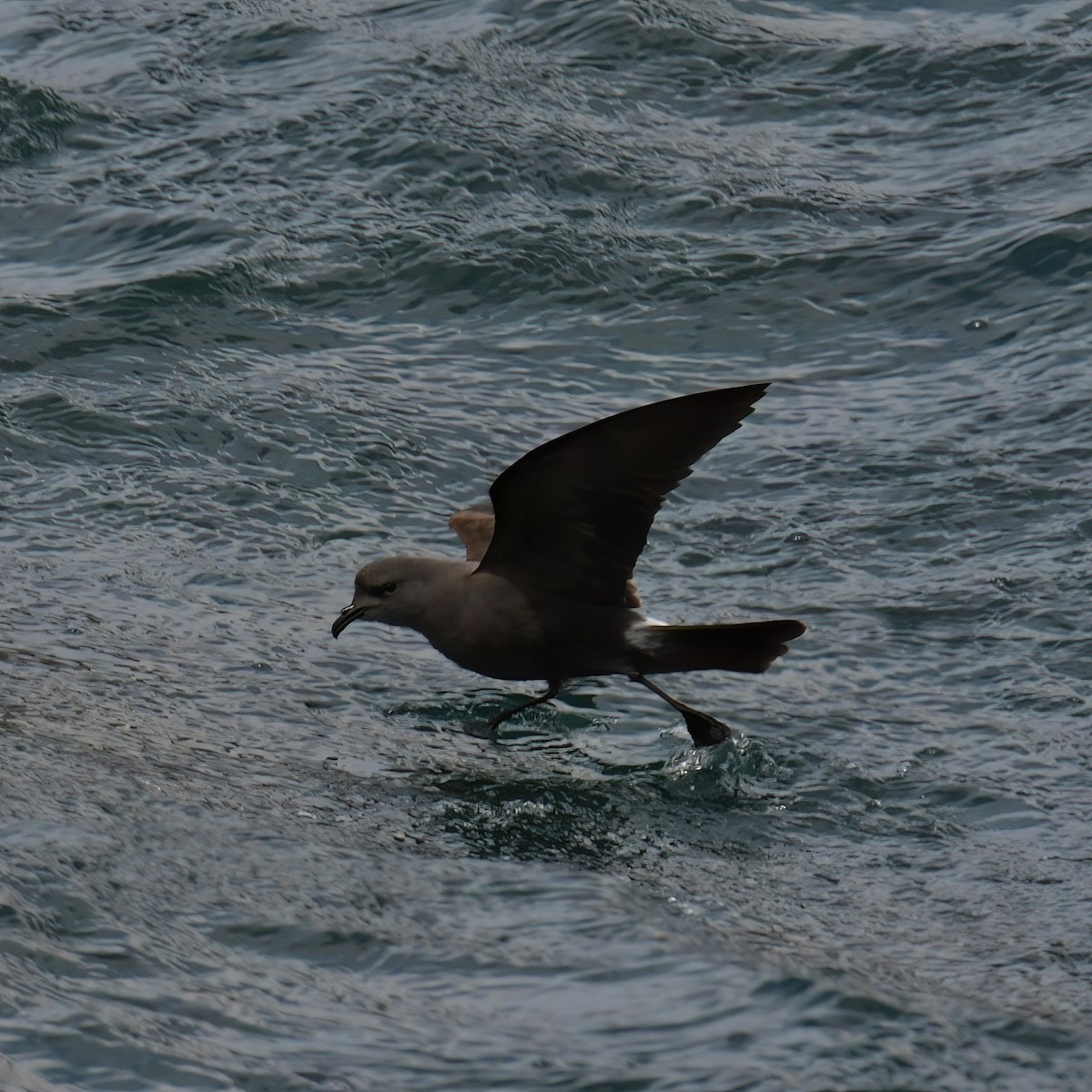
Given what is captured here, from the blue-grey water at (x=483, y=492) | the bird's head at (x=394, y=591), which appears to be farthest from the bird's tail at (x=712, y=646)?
the bird's head at (x=394, y=591)

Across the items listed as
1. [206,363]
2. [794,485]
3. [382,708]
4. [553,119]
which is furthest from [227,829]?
[553,119]

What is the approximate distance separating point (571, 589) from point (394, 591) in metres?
0.61

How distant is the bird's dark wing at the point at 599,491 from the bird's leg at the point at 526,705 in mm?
357

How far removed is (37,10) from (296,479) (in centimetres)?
583

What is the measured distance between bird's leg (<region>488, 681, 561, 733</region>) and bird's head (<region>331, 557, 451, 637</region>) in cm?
40

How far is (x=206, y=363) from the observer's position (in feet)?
27.7

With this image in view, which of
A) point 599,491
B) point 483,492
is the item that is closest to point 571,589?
point 599,491

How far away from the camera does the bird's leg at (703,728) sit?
543 centimetres

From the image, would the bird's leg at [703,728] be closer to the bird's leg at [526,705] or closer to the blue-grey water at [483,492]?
the blue-grey water at [483,492]

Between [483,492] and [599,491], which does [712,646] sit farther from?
[483,492]

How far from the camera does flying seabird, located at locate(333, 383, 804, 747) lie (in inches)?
201

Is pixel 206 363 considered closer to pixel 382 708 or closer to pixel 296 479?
pixel 296 479

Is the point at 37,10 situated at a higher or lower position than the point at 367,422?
higher

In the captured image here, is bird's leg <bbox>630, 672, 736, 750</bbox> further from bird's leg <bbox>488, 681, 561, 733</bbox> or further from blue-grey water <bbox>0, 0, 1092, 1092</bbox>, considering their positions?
bird's leg <bbox>488, 681, 561, 733</bbox>
